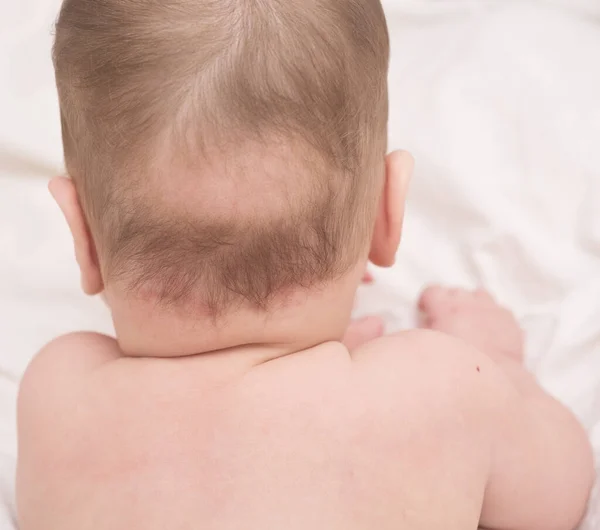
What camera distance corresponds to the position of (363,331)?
1.14m

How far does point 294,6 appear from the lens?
2.28ft

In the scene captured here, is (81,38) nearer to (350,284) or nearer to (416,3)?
(350,284)

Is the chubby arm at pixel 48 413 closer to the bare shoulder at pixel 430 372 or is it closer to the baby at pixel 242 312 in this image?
the baby at pixel 242 312

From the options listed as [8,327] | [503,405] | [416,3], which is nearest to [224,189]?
[503,405]

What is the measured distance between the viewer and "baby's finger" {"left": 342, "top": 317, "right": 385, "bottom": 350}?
3.69 feet

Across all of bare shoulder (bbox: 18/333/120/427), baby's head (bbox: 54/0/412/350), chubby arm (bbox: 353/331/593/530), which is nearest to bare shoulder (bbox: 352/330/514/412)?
chubby arm (bbox: 353/331/593/530)

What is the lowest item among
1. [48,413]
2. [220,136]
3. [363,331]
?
[363,331]

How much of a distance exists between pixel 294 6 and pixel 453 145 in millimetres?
642

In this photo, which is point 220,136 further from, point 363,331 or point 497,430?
point 363,331

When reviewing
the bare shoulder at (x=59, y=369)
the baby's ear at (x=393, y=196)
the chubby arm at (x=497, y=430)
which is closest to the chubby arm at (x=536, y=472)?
the chubby arm at (x=497, y=430)

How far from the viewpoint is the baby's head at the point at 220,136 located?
2.19 ft

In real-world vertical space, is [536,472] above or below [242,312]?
below

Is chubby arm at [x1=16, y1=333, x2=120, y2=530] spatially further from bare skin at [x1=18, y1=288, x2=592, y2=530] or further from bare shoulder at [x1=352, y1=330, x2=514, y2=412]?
bare shoulder at [x1=352, y1=330, x2=514, y2=412]

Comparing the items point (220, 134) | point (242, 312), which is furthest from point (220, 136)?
point (242, 312)
